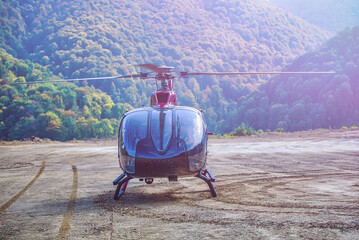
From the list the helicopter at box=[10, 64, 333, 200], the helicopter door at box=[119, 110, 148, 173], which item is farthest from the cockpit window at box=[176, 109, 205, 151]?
the helicopter door at box=[119, 110, 148, 173]

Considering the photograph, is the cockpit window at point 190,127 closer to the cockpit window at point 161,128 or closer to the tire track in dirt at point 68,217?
the cockpit window at point 161,128

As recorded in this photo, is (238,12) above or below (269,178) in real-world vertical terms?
above

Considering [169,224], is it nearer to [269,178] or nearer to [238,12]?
[269,178]

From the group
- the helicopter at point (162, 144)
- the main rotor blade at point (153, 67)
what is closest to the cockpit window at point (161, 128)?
the helicopter at point (162, 144)

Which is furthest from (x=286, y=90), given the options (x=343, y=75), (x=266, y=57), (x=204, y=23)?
(x=204, y=23)

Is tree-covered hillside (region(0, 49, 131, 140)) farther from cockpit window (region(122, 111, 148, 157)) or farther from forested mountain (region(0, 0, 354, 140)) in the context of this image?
cockpit window (region(122, 111, 148, 157))

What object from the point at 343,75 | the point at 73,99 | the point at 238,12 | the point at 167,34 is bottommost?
the point at 73,99
